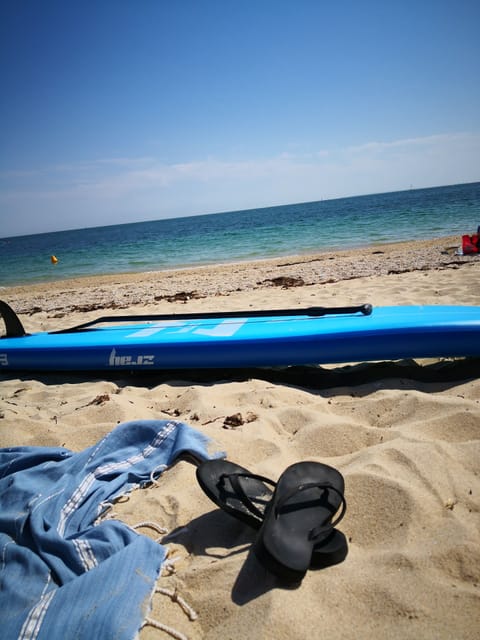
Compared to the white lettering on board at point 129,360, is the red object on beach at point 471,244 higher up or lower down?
higher up

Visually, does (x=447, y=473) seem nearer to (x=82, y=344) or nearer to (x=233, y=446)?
(x=233, y=446)

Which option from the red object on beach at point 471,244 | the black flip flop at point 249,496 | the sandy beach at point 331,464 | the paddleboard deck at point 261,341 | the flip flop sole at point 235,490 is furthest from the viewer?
the red object on beach at point 471,244

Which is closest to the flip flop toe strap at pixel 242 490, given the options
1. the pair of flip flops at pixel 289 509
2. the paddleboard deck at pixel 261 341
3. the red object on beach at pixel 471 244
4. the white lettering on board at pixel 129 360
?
the pair of flip flops at pixel 289 509

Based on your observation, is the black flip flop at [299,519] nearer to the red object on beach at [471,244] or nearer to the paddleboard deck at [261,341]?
the paddleboard deck at [261,341]

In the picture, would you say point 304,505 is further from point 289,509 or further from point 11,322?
point 11,322

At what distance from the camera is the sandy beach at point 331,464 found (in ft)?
3.43

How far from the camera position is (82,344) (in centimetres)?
310

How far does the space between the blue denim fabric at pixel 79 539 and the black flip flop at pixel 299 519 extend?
0.40m

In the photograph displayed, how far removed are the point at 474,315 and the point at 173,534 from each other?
234 centimetres

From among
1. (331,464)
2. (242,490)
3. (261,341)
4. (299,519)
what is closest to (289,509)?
(299,519)

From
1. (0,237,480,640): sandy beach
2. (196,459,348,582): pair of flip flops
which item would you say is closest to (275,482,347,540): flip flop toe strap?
(196,459,348,582): pair of flip flops

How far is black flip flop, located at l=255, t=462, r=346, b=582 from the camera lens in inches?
43.6

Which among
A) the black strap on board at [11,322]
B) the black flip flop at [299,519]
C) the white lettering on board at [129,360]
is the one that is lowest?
the black flip flop at [299,519]

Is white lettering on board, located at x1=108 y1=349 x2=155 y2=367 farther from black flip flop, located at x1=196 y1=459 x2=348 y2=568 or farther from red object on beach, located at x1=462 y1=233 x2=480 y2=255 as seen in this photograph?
red object on beach, located at x1=462 y1=233 x2=480 y2=255
